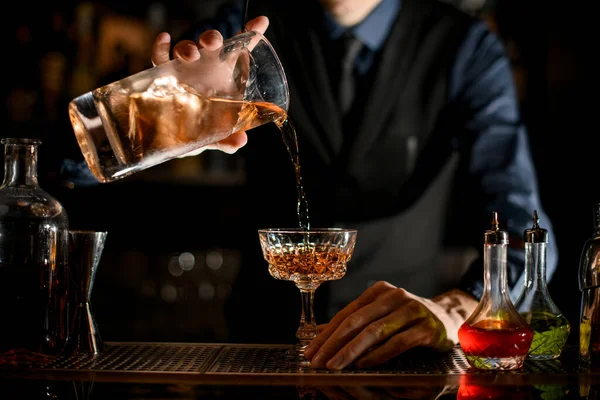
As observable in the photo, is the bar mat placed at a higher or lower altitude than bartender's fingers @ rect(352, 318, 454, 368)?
lower

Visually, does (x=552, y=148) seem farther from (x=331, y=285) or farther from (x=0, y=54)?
(x=0, y=54)

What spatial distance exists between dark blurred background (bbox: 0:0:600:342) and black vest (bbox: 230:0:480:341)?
129 mm

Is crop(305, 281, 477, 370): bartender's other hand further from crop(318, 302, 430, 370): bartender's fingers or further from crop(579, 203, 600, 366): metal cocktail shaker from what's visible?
crop(579, 203, 600, 366): metal cocktail shaker

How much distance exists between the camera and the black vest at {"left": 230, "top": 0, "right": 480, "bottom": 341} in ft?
7.72

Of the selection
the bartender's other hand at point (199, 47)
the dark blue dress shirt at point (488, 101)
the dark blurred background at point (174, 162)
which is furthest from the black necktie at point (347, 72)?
the bartender's other hand at point (199, 47)

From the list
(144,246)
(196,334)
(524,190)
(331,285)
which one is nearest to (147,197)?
(144,246)

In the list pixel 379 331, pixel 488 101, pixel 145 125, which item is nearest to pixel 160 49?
Result: pixel 145 125

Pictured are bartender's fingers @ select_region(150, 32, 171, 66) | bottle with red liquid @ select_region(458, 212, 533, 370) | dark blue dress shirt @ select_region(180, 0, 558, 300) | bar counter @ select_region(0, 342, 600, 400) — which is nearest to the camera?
bar counter @ select_region(0, 342, 600, 400)

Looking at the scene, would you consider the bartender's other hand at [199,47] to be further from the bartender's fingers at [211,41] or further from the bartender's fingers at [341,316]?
the bartender's fingers at [341,316]

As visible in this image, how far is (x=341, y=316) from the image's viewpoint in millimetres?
1359

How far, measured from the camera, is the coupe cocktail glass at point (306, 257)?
1339mm

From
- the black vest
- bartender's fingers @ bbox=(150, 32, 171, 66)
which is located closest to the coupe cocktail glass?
bartender's fingers @ bbox=(150, 32, 171, 66)

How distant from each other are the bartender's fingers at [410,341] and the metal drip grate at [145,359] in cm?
31

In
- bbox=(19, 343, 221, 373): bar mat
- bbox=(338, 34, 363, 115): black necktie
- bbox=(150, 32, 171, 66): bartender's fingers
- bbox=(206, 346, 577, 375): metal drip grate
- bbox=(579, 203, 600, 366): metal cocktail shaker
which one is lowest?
bbox=(19, 343, 221, 373): bar mat
